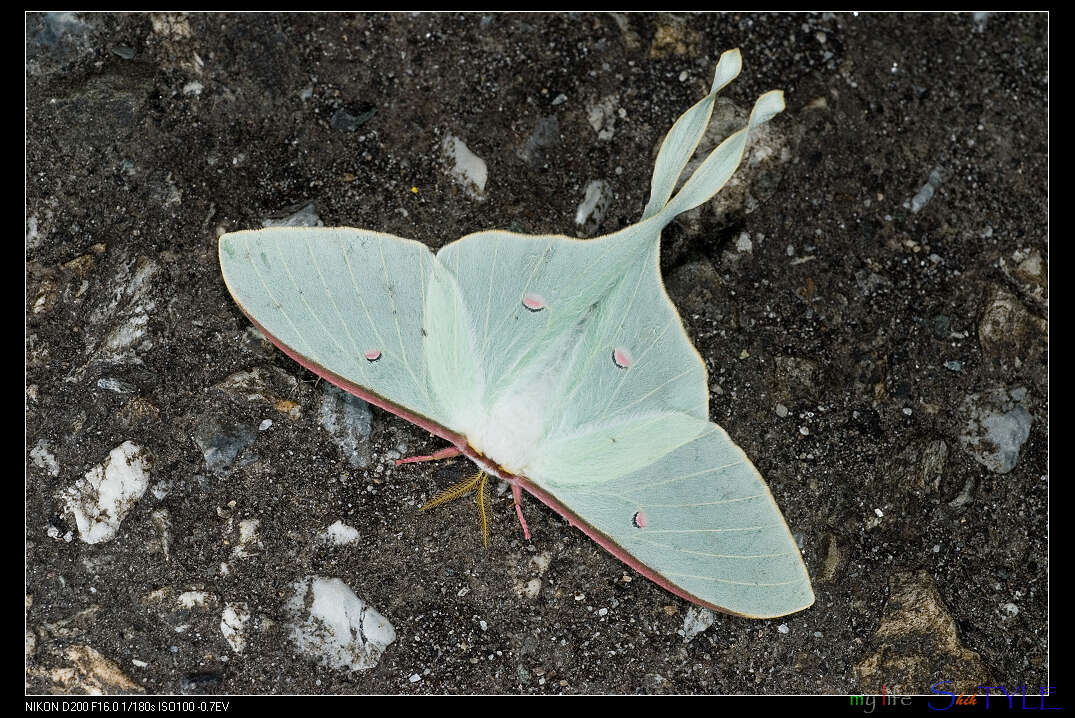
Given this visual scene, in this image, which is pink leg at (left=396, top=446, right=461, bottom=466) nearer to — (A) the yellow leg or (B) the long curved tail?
(A) the yellow leg

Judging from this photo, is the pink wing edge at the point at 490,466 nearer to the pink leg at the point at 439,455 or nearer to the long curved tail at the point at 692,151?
the pink leg at the point at 439,455

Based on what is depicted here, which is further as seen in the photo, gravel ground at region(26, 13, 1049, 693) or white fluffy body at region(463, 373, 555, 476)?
gravel ground at region(26, 13, 1049, 693)

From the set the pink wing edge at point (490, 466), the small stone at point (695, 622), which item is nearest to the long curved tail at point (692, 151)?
the pink wing edge at point (490, 466)

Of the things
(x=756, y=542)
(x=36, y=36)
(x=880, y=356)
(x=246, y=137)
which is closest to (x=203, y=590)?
(x=246, y=137)

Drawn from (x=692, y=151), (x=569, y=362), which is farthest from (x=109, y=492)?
(x=692, y=151)

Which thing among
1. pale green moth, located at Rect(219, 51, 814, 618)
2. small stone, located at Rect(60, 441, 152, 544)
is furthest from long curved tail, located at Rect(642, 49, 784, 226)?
small stone, located at Rect(60, 441, 152, 544)

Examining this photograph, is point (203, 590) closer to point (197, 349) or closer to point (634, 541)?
point (197, 349)
